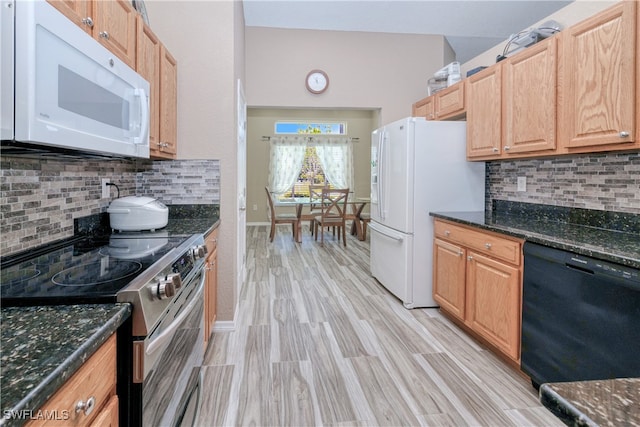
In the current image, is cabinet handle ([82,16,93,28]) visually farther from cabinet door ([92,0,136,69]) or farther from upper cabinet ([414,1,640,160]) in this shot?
upper cabinet ([414,1,640,160])

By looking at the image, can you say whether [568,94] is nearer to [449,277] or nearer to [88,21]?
[449,277]

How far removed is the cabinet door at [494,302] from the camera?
6.86 ft

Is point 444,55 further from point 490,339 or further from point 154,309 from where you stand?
point 154,309

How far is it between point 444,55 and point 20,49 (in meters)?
5.01

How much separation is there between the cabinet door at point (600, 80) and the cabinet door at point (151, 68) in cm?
233

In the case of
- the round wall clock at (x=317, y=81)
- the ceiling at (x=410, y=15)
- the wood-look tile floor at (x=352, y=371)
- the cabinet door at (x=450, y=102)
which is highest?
the ceiling at (x=410, y=15)

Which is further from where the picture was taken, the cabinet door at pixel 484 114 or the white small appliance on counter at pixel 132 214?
the cabinet door at pixel 484 114

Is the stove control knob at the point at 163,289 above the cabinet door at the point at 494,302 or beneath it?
above

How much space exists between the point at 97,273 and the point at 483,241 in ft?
7.02

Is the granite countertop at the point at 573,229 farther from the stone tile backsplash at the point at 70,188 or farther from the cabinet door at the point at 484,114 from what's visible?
the stone tile backsplash at the point at 70,188

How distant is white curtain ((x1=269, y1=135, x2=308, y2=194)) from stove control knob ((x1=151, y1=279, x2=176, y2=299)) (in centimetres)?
751

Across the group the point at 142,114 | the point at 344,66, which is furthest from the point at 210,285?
the point at 344,66

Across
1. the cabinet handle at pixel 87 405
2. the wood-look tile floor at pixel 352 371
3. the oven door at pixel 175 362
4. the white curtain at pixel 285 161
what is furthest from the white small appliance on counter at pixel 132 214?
the white curtain at pixel 285 161

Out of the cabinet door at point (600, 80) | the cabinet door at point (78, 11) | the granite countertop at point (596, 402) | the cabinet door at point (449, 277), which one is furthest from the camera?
the cabinet door at point (449, 277)
